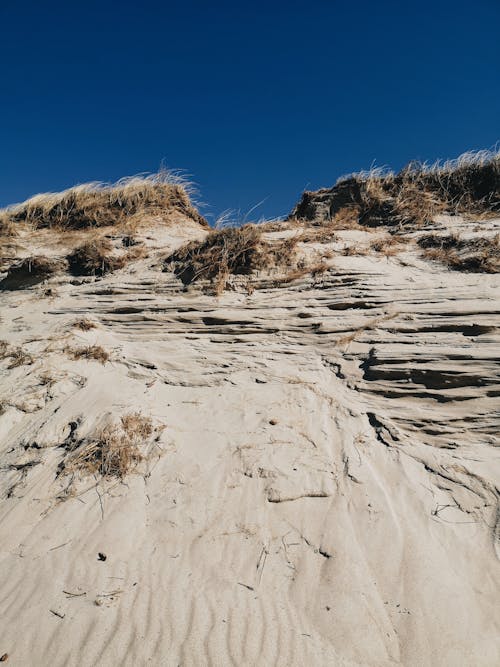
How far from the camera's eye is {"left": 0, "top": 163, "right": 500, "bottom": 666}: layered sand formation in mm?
2891

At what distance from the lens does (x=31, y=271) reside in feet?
25.0

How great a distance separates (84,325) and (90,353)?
0.77 m

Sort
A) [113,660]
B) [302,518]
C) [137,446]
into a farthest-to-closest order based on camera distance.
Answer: [137,446]
[302,518]
[113,660]

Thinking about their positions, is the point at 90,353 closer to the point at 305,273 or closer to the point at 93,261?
the point at 93,261

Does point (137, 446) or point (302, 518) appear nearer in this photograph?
point (302, 518)

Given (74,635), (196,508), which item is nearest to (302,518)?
(196,508)

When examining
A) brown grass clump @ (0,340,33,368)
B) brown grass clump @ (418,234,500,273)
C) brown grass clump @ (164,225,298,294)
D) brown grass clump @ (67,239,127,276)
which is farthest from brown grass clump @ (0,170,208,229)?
brown grass clump @ (418,234,500,273)

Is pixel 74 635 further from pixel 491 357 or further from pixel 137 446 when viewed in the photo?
pixel 491 357

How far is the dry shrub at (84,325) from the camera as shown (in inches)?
253

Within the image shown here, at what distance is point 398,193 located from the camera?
8711mm

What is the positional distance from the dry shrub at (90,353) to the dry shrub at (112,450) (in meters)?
1.55

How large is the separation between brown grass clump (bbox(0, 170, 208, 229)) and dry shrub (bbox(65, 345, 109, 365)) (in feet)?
14.2

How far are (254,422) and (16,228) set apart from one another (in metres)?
8.30

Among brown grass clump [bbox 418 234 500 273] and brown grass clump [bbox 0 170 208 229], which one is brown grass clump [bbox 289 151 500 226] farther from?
brown grass clump [bbox 0 170 208 229]
